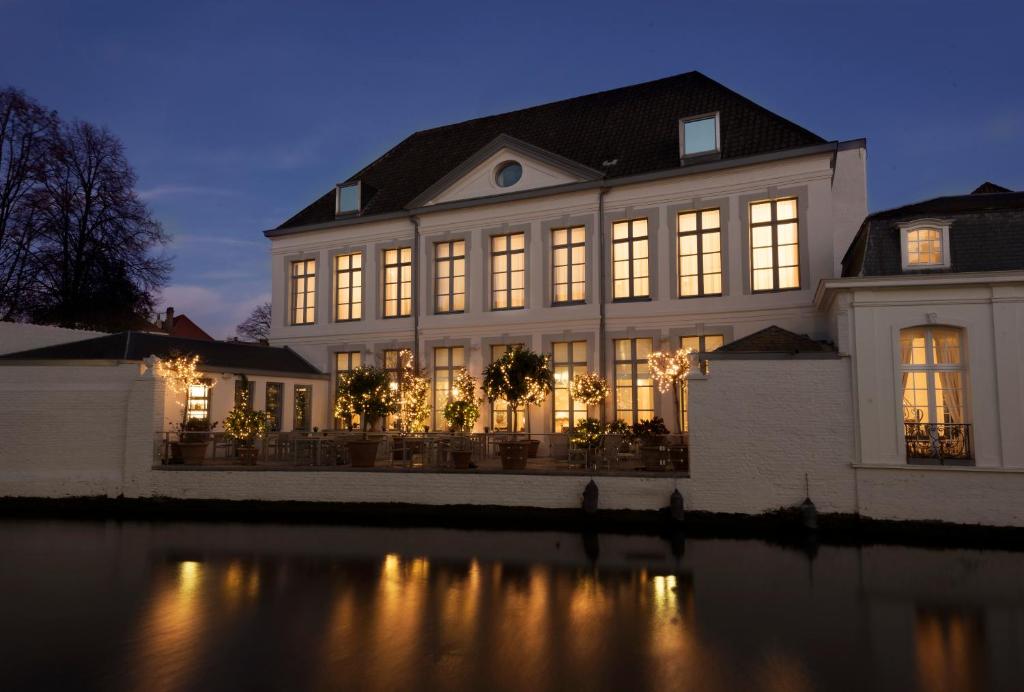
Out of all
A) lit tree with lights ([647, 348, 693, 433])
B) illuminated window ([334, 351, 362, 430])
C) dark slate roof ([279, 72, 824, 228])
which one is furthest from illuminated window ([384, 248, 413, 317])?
lit tree with lights ([647, 348, 693, 433])

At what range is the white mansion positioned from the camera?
657 inches

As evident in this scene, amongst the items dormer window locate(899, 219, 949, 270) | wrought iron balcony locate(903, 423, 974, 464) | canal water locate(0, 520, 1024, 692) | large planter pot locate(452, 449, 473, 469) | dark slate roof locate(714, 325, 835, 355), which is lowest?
canal water locate(0, 520, 1024, 692)

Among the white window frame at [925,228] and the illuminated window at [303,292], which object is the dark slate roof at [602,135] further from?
the white window frame at [925,228]

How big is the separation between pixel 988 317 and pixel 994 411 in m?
1.56

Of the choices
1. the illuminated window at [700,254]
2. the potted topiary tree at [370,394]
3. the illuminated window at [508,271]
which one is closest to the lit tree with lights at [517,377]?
the potted topiary tree at [370,394]

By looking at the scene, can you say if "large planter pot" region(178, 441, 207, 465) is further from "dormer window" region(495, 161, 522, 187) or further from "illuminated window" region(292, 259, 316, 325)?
"dormer window" region(495, 161, 522, 187)

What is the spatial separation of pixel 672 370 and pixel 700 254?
10.2 feet

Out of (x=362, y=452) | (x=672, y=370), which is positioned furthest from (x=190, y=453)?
(x=672, y=370)

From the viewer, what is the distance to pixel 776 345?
43.5ft

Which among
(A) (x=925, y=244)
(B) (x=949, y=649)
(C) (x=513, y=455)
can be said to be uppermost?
(A) (x=925, y=244)

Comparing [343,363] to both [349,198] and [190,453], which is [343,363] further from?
[190,453]

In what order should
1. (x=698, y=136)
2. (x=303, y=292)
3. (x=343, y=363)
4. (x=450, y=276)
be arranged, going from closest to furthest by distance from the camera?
(x=698, y=136)
(x=450, y=276)
(x=343, y=363)
(x=303, y=292)

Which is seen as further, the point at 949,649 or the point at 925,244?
the point at 925,244

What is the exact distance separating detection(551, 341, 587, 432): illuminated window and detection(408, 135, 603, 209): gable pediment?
14.6ft
